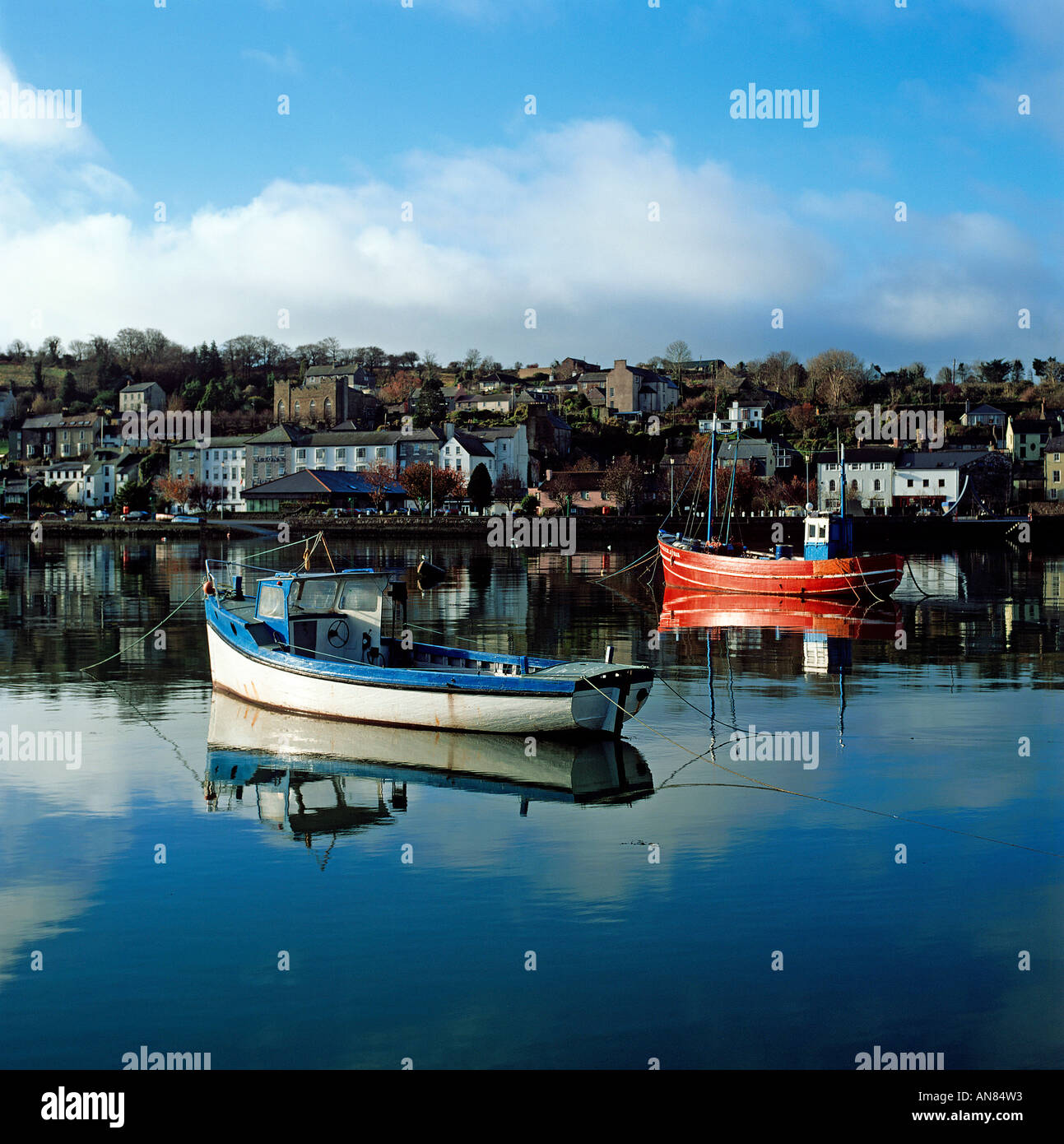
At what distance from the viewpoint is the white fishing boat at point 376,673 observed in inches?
679

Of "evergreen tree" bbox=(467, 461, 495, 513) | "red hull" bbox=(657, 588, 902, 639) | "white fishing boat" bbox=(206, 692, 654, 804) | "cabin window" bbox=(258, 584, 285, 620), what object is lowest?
"red hull" bbox=(657, 588, 902, 639)

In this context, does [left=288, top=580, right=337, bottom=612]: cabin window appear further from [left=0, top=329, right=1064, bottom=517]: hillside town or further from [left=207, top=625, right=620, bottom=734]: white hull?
[left=0, top=329, right=1064, bottom=517]: hillside town

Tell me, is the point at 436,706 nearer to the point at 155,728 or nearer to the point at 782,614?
A: the point at 155,728

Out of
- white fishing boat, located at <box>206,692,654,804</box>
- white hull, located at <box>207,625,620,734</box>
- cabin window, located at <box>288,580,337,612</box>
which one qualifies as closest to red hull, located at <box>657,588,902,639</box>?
cabin window, located at <box>288,580,337,612</box>

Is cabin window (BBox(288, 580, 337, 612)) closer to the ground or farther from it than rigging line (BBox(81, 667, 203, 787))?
farther from it

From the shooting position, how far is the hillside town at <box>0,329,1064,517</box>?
11531 centimetres

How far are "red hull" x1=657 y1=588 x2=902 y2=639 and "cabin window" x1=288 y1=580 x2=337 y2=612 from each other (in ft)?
51.5

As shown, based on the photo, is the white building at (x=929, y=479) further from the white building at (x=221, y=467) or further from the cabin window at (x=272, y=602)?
the cabin window at (x=272, y=602)

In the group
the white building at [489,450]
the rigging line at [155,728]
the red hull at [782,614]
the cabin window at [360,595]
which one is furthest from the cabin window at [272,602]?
the white building at [489,450]

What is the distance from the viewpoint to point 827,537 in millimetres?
46812

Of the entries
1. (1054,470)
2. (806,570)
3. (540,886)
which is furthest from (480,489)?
(540,886)

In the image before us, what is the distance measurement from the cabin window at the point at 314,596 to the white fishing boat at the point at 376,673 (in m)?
0.01
